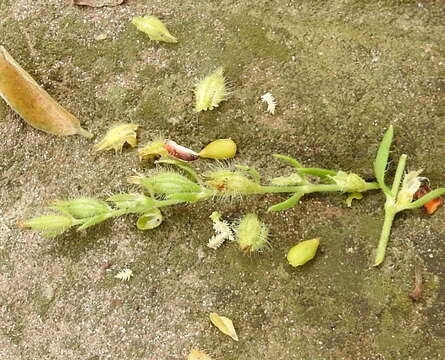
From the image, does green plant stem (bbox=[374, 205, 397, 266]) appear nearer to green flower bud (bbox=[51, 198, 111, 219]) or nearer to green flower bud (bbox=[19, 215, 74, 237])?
green flower bud (bbox=[51, 198, 111, 219])

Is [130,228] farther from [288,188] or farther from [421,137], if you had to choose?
[421,137]

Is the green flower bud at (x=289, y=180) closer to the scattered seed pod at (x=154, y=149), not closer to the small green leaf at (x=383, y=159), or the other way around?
the small green leaf at (x=383, y=159)

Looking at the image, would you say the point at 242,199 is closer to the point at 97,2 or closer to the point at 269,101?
the point at 269,101

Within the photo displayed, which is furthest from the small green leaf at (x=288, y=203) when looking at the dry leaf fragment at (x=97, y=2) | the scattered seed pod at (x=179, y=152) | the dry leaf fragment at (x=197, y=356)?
the dry leaf fragment at (x=97, y=2)

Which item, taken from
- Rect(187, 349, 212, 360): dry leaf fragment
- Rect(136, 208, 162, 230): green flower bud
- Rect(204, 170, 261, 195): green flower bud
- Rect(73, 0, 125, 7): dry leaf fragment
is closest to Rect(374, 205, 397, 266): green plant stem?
Rect(204, 170, 261, 195): green flower bud

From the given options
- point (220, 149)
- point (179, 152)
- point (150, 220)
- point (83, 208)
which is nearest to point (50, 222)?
point (83, 208)

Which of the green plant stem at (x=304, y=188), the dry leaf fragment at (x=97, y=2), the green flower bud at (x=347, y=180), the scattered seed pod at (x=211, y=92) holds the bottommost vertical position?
the green plant stem at (x=304, y=188)
